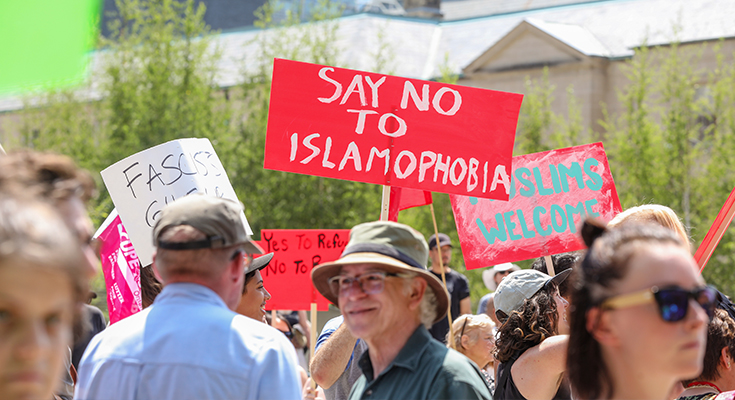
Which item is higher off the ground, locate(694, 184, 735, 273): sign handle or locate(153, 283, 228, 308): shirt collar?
locate(694, 184, 735, 273): sign handle

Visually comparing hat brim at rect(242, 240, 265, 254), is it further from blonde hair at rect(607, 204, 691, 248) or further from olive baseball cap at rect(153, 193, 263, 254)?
blonde hair at rect(607, 204, 691, 248)

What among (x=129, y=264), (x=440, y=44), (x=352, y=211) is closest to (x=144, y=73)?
(x=352, y=211)

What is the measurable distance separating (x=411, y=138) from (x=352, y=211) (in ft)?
52.2

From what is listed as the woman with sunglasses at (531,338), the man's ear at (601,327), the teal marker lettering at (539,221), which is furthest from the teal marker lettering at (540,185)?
the man's ear at (601,327)

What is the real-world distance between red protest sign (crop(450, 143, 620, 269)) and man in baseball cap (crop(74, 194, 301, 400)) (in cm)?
274

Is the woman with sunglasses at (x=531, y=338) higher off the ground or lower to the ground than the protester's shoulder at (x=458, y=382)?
lower

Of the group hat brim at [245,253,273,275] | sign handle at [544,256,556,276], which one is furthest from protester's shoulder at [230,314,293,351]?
sign handle at [544,256,556,276]

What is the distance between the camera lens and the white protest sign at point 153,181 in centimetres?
421

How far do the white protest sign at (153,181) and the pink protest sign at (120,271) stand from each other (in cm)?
71

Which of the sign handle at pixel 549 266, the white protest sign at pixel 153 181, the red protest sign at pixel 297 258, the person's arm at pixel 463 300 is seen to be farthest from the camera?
the person's arm at pixel 463 300

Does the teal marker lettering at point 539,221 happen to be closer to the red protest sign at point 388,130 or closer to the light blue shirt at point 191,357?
the red protest sign at point 388,130

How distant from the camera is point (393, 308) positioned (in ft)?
8.30

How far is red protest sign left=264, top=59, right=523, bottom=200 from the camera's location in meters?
4.22

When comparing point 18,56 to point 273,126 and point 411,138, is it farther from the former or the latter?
point 411,138
